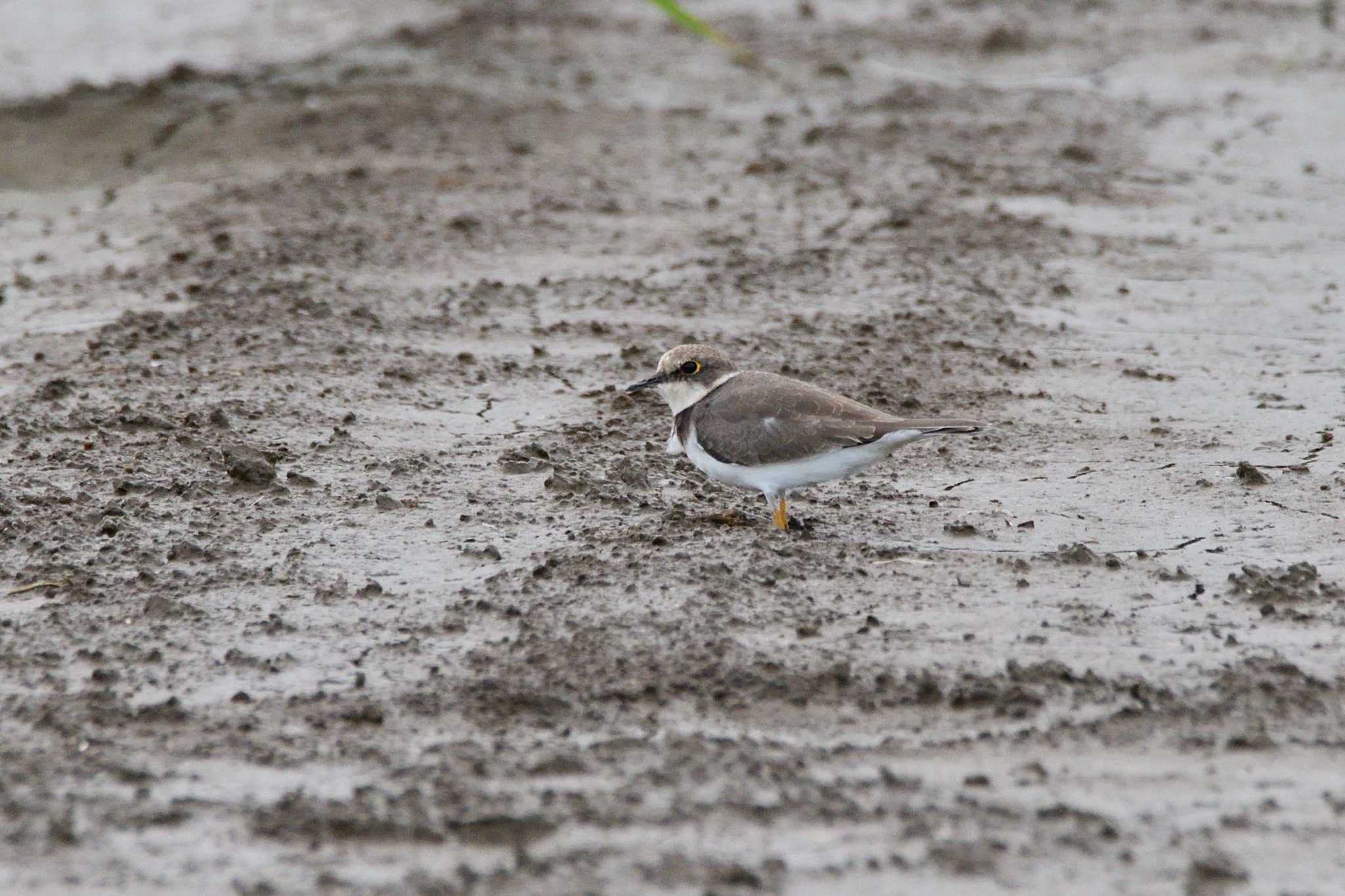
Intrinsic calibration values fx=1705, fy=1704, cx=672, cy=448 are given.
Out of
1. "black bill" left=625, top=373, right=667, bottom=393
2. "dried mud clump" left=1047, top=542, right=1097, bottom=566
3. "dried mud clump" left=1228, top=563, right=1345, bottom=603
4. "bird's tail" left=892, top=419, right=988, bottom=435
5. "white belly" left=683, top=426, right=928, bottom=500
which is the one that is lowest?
"dried mud clump" left=1047, top=542, right=1097, bottom=566

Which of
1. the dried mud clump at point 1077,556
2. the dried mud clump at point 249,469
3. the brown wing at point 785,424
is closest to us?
the dried mud clump at point 1077,556

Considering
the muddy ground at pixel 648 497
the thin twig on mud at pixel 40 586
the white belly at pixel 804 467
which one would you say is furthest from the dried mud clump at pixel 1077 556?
the thin twig on mud at pixel 40 586

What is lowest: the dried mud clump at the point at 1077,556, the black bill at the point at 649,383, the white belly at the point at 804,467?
the dried mud clump at the point at 1077,556

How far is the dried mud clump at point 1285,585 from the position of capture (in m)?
5.47

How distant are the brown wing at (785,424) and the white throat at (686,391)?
0.19m

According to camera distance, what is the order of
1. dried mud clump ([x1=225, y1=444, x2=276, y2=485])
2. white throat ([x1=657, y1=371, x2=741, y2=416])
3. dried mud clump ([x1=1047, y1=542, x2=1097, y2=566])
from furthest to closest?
1. white throat ([x1=657, y1=371, x2=741, y2=416])
2. dried mud clump ([x1=225, y1=444, x2=276, y2=485])
3. dried mud clump ([x1=1047, y1=542, x2=1097, y2=566])

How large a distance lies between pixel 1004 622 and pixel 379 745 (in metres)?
1.99

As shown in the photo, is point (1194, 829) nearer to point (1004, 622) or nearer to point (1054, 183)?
point (1004, 622)

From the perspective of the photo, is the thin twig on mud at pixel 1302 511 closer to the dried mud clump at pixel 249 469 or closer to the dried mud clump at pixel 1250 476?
the dried mud clump at pixel 1250 476

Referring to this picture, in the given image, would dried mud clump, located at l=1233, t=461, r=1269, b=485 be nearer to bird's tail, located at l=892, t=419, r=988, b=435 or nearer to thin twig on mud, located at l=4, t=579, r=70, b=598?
bird's tail, located at l=892, t=419, r=988, b=435

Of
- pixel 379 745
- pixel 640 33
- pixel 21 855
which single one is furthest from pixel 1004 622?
pixel 640 33

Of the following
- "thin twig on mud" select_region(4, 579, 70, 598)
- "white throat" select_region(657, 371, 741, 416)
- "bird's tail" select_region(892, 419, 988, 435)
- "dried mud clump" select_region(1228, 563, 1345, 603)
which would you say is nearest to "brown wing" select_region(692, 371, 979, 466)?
"bird's tail" select_region(892, 419, 988, 435)

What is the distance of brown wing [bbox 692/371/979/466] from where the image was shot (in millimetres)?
6074

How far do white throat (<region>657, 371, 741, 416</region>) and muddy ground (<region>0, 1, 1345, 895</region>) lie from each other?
32cm
